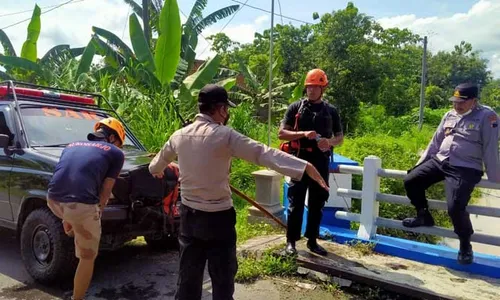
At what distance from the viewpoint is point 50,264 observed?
4055 millimetres

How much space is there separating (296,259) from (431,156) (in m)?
1.76

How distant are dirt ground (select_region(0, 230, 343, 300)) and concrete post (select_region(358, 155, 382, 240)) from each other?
3.88 feet

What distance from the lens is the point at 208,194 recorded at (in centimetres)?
287

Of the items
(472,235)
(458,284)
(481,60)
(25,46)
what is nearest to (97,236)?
(458,284)

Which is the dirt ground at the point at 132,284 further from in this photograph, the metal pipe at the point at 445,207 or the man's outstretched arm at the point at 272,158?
the man's outstretched arm at the point at 272,158

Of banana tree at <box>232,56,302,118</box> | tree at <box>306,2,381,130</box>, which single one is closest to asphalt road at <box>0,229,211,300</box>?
banana tree at <box>232,56,302,118</box>

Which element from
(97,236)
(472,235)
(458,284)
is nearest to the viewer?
(97,236)

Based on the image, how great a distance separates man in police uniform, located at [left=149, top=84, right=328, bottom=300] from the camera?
9.17 feet

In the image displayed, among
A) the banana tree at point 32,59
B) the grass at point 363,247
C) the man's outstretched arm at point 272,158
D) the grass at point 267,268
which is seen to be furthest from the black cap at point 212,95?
the banana tree at point 32,59

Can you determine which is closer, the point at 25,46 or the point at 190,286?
the point at 190,286

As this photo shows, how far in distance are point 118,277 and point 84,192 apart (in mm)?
1446

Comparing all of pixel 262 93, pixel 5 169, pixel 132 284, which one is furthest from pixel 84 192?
pixel 262 93

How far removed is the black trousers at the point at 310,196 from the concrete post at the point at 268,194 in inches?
63.6

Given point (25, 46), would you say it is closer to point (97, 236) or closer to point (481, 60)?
point (97, 236)
